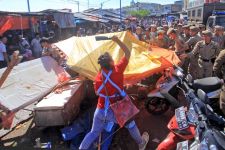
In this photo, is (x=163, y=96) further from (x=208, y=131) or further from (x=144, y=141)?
(x=208, y=131)

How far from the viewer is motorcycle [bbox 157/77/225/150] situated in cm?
329

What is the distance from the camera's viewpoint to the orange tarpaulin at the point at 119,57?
6723mm

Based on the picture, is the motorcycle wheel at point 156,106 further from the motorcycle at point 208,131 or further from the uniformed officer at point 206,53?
the motorcycle at point 208,131

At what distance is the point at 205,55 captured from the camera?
26.2ft

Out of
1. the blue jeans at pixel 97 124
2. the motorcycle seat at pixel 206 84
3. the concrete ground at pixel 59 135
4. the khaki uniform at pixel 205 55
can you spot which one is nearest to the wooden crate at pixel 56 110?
the concrete ground at pixel 59 135

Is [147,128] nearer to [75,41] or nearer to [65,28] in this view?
[75,41]

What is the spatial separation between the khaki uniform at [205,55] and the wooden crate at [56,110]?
344 centimetres

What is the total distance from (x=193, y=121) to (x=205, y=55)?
4.70 metres

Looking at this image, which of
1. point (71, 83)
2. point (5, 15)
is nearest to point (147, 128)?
point (71, 83)

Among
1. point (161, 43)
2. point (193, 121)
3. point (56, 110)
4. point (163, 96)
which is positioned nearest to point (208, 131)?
point (193, 121)

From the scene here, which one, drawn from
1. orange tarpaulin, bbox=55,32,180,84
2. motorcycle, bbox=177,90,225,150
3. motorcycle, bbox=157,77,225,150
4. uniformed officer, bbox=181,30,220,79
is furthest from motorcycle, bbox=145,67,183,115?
motorcycle, bbox=177,90,225,150

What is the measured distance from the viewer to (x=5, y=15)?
16.4 metres

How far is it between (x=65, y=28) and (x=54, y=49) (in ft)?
62.4

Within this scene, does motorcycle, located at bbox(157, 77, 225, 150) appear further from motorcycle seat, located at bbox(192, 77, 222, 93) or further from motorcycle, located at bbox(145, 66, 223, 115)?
motorcycle, located at bbox(145, 66, 223, 115)
